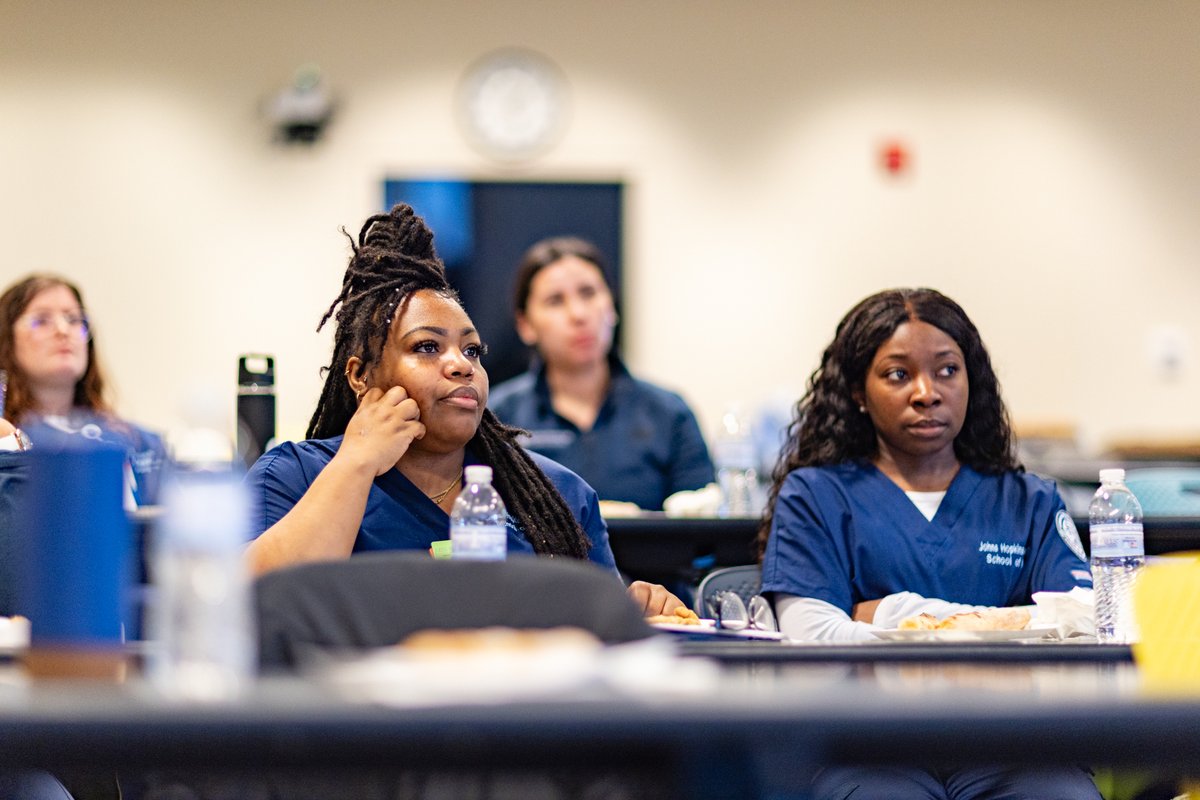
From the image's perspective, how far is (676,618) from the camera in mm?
2088

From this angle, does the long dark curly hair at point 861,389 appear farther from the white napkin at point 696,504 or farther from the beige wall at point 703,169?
the beige wall at point 703,169

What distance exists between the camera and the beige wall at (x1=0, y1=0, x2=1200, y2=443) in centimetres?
658

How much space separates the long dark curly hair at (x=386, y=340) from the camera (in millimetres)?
2389

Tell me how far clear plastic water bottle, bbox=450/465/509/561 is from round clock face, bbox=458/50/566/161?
Answer: 4.57 metres

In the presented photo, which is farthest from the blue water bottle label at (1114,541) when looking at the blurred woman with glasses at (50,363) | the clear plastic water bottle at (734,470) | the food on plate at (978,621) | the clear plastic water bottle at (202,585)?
the blurred woman with glasses at (50,363)

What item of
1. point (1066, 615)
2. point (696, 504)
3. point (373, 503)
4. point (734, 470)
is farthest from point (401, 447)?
point (734, 470)

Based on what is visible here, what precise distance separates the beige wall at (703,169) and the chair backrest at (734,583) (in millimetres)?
3992

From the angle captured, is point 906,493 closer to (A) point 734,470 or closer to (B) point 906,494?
(B) point 906,494

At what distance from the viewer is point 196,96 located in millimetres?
6605

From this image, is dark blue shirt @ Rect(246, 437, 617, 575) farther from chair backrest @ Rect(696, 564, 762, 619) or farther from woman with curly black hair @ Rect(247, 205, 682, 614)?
chair backrest @ Rect(696, 564, 762, 619)

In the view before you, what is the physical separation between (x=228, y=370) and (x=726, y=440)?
3302mm

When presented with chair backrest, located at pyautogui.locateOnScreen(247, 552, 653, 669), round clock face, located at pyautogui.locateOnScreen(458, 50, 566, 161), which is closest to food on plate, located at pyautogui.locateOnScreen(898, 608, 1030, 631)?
chair backrest, located at pyautogui.locateOnScreen(247, 552, 653, 669)

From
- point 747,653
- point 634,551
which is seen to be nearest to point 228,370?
point 634,551

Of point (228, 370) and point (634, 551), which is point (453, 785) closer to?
point (634, 551)
